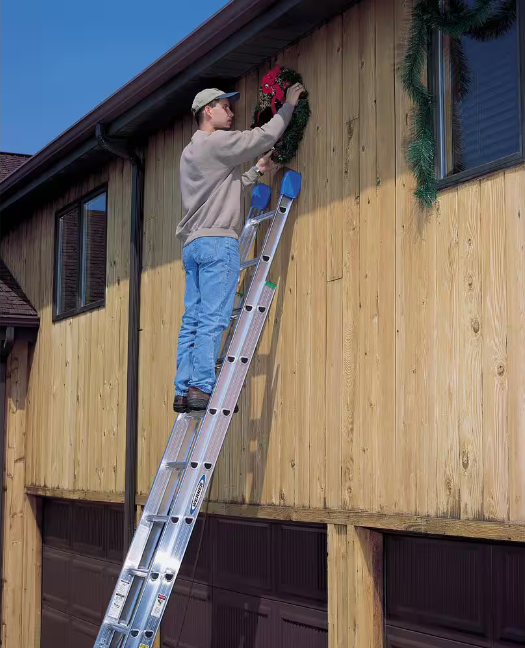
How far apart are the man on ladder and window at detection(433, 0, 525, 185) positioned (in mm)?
1284

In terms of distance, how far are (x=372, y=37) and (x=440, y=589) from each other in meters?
3.46

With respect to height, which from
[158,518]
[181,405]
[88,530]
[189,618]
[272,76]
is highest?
[272,76]

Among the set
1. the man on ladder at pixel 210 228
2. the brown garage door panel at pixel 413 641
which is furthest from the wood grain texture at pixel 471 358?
the man on ladder at pixel 210 228

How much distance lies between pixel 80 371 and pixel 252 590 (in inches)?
158

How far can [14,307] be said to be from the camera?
41.2 feet

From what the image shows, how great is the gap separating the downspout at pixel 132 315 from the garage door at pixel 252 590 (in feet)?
2.84

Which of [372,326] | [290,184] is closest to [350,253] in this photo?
[372,326]

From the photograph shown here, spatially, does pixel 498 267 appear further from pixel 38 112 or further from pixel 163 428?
pixel 38 112

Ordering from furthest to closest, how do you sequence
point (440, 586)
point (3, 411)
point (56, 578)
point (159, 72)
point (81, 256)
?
point (3, 411), point (56, 578), point (81, 256), point (159, 72), point (440, 586)

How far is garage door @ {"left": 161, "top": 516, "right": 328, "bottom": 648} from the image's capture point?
7.21 meters

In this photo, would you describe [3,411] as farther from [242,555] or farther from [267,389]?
[267,389]

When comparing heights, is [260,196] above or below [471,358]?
A: above

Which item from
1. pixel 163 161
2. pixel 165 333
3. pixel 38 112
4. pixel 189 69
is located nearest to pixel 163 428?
pixel 165 333

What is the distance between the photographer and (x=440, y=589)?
6020 millimetres
